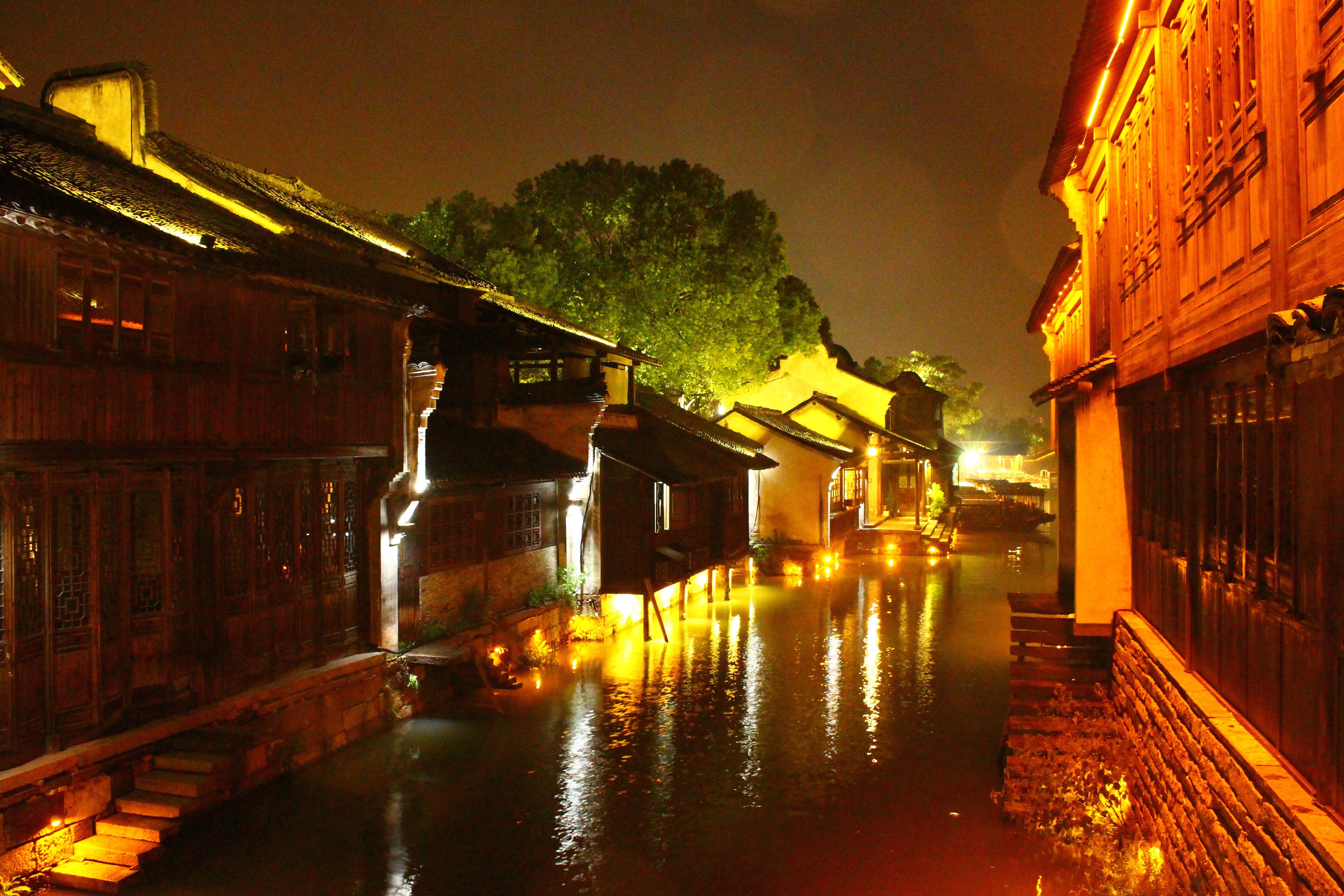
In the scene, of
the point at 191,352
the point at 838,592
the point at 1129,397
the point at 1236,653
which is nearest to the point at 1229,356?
the point at 1236,653

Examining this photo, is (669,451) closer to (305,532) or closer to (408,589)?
(408,589)

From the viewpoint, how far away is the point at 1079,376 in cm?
1227

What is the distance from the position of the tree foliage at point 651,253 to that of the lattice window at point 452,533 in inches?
628

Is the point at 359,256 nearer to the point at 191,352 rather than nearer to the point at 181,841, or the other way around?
the point at 191,352

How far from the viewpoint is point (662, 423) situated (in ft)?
87.5

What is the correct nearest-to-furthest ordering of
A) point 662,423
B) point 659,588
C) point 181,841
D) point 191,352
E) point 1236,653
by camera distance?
point 1236,653 → point 181,841 → point 191,352 → point 659,588 → point 662,423

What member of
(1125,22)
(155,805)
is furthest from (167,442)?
(1125,22)

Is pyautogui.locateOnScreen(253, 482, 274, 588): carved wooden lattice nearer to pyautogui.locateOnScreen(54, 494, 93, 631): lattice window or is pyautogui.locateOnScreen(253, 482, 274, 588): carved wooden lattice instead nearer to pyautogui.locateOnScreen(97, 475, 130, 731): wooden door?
pyautogui.locateOnScreen(97, 475, 130, 731): wooden door

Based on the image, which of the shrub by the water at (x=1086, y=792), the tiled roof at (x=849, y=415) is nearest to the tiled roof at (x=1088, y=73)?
the shrub by the water at (x=1086, y=792)

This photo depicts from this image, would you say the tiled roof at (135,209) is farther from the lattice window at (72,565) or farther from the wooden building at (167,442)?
the lattice window at (72,565)

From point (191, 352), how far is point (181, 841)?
18.6 ft

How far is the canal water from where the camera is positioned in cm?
978

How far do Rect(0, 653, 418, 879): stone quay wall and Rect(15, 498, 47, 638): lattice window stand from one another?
4.59 feet

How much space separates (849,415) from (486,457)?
91.0ft
